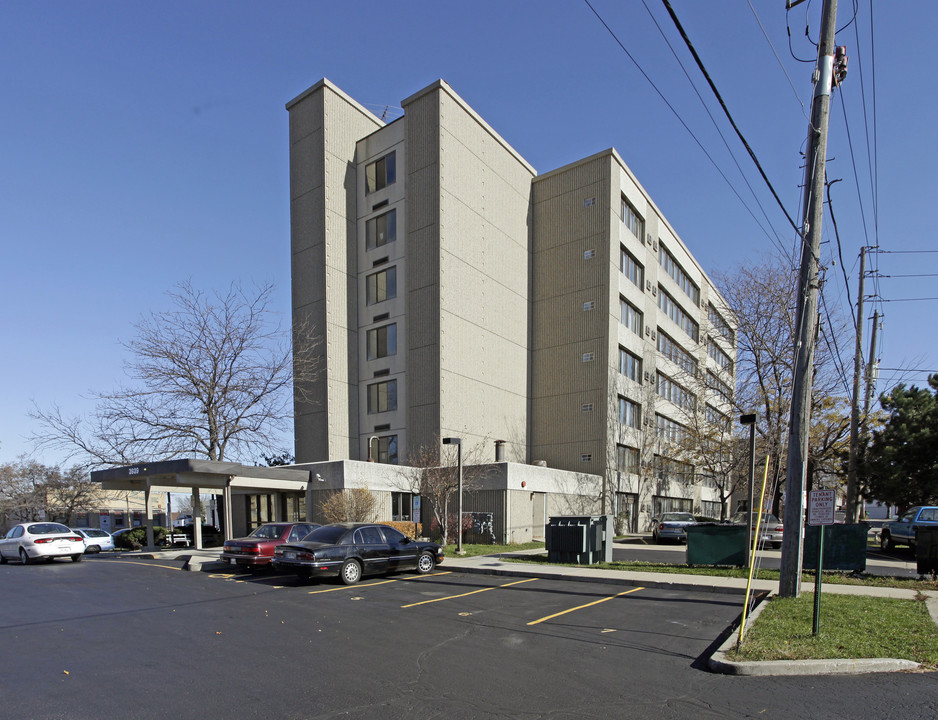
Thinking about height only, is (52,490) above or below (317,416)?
below

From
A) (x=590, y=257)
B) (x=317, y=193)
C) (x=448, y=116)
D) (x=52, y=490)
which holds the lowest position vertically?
(x=52, y=490)

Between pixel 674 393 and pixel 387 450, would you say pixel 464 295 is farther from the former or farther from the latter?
pixel 674 393

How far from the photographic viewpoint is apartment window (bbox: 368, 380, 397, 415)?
1389 inches

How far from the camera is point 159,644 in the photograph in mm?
8805

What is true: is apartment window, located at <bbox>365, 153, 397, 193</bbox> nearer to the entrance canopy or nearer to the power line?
the entrance canopy

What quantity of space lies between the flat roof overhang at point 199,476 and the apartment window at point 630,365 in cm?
1919

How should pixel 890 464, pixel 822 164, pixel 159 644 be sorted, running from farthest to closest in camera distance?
1. pixel 890 464
2. pixel 822 164
3. pixel 159 644

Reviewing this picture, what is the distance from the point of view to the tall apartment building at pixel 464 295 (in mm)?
34406

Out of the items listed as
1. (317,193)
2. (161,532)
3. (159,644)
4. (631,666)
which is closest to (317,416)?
(161,532)

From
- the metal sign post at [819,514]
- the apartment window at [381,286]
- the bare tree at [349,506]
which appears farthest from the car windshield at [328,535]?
the apartment window at [381,286]

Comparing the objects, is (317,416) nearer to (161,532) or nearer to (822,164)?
(161,532)

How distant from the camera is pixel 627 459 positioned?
38.5m

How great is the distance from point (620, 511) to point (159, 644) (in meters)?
31.3

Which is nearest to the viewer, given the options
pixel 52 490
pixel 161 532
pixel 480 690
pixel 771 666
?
pixel 480 690
